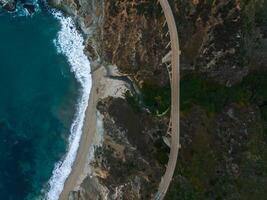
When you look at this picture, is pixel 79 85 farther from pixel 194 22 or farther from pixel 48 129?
pixel 194 22

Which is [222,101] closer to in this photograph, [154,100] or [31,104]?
[154,100]

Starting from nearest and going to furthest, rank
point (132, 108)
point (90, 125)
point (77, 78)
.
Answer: point (132, 108), point (90, 125), point (77, 78)

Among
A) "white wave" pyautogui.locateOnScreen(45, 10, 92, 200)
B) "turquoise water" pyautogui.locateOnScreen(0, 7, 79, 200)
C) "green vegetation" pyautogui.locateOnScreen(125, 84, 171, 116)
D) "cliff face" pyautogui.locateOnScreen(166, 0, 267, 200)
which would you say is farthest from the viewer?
"white wave" pyautogui.locateOnScreen(45, 10, 92, 200)

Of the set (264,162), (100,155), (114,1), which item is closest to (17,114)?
(100,155)

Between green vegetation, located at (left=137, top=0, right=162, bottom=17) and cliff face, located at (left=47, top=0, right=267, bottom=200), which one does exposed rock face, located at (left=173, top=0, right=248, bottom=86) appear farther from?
green vegetation, located at (left=137, top=0, right=162, bottom=17)

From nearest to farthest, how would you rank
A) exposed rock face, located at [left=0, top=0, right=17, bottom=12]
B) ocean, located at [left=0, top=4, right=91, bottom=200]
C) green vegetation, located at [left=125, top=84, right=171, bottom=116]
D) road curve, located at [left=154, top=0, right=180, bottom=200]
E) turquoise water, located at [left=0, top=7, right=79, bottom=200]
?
road curve, located at [left=154, top=0, right=180, bottom=200] → green vegetation, located at [left=125, top=84, right=171, bottom=116] → turquoise water, located at [left=0, top=7, right=79, bottom=200] → ocean, located at [left=0, top=4, right=91, bottom=200] → exposed rock face, located at [left=0, top=0, right=17, bottom=12]

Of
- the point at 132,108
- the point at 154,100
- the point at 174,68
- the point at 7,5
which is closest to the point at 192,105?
the point at 154,100

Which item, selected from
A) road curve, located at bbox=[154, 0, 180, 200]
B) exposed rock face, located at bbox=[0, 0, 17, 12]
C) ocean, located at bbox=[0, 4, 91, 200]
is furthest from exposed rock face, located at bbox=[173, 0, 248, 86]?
exposed rock face, located at bbox=[0, 0, 17, 12]
